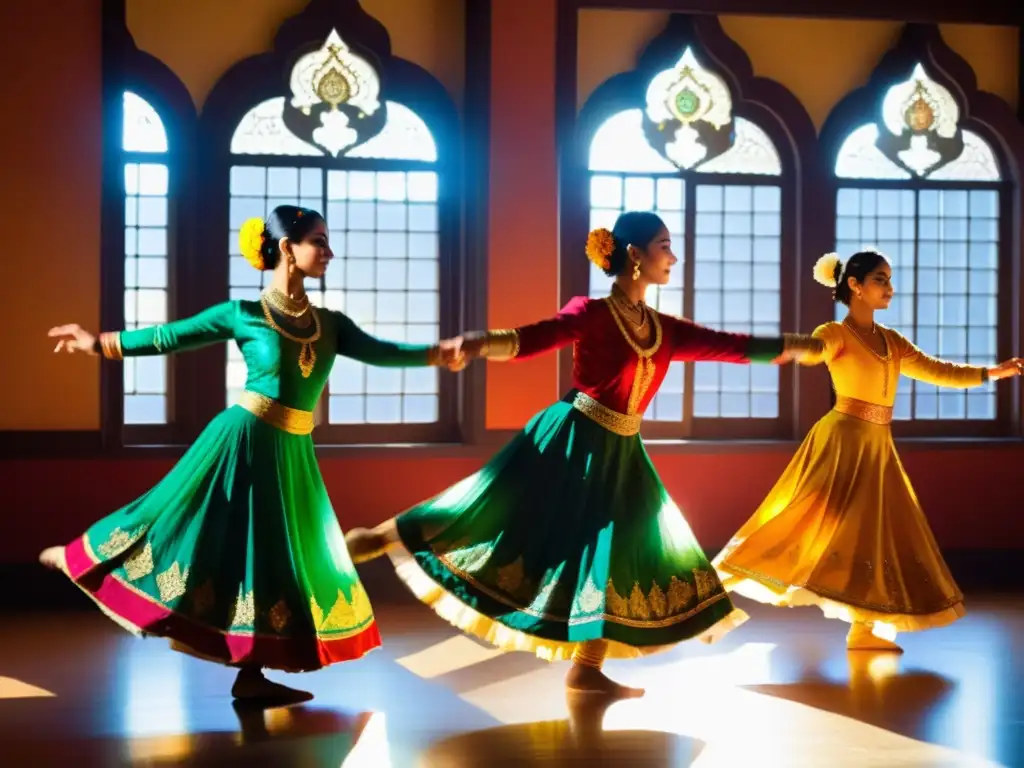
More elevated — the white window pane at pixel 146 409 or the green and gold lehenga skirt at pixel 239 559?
the white window pane at pixel 146 409

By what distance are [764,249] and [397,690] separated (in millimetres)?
3111

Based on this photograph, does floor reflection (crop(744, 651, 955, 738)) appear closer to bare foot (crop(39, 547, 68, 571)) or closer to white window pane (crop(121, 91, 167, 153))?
bare foot (crop(39, 547, 68, 571))

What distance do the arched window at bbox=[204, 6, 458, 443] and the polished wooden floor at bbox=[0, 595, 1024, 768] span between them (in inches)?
57.1

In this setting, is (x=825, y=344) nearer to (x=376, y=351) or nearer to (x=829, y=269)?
(x=829, y=269)

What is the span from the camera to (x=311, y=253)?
140 inches

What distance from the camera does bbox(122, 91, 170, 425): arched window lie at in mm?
5512

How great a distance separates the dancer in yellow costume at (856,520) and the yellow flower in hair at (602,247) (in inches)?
30.8

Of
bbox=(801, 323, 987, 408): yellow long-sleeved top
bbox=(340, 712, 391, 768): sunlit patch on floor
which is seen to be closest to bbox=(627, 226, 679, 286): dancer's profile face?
bbox=(801, 323, 987, 408): yellow long-sleeved top

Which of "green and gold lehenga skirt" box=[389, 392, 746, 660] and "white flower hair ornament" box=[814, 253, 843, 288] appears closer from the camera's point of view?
"green and gold lehenga skirt" box=[389, 392, 746, 660]

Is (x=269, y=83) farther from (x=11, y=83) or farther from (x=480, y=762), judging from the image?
(x=480, y=762)

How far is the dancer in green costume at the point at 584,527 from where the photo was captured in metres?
3.44

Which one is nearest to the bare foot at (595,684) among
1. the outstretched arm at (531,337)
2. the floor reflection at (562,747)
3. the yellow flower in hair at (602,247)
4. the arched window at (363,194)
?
the floor reflection at (562,747)

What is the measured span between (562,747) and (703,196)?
3402mm

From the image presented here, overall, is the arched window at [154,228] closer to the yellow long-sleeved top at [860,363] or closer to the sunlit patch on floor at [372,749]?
the sunlit patch on floor at [372,749]
